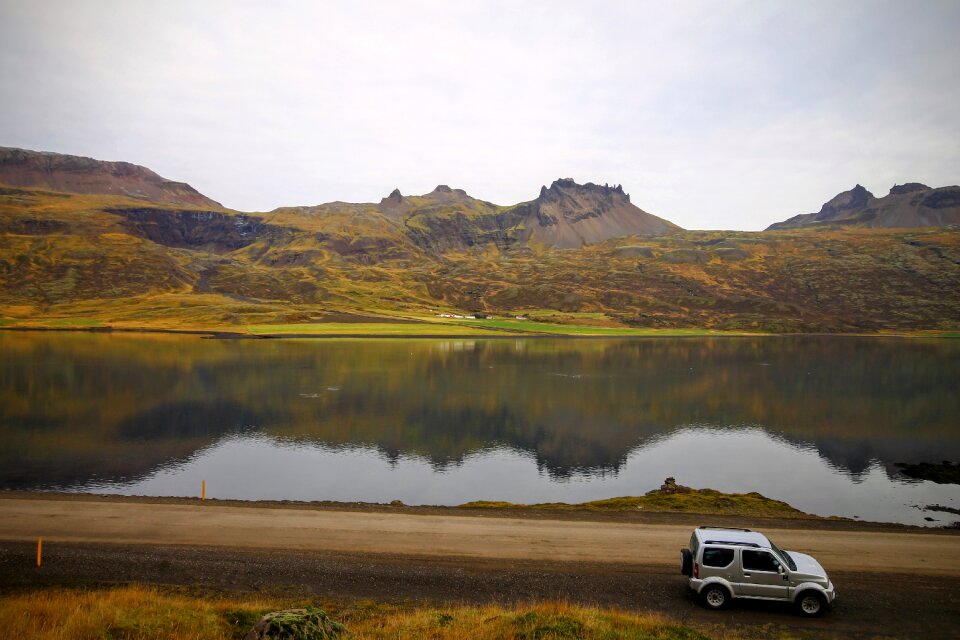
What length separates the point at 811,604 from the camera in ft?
67.5

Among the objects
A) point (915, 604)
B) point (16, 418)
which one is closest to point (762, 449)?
point (915, 604)

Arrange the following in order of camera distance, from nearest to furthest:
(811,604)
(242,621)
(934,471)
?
(242,621), (811,604), (934,471)

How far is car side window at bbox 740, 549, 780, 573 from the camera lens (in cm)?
2062

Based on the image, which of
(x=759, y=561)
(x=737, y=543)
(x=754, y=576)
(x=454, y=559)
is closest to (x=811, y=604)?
(x=754, y=576)

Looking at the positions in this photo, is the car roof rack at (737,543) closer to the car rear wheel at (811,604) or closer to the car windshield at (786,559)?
the car windshield at (786,559)

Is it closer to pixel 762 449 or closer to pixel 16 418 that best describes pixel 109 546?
pixel 16 418

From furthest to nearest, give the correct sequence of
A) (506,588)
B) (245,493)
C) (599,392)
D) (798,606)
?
(599,392)
(245,493)
(506,588)
(798,606)

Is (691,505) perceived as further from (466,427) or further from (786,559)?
(466,427)

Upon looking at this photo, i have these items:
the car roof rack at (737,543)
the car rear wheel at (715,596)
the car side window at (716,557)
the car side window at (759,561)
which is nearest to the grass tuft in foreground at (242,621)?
the car rear wheel at (715,596)

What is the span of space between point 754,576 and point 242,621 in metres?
17.6

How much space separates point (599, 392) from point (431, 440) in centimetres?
3857

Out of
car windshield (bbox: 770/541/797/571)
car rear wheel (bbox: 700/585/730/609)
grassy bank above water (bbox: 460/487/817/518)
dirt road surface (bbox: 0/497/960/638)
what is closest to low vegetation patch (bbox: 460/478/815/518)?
grassy bank above water (bbox: 460/487/817/518)

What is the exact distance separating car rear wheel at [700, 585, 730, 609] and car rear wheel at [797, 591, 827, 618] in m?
2.49

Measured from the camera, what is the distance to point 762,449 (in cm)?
5912
